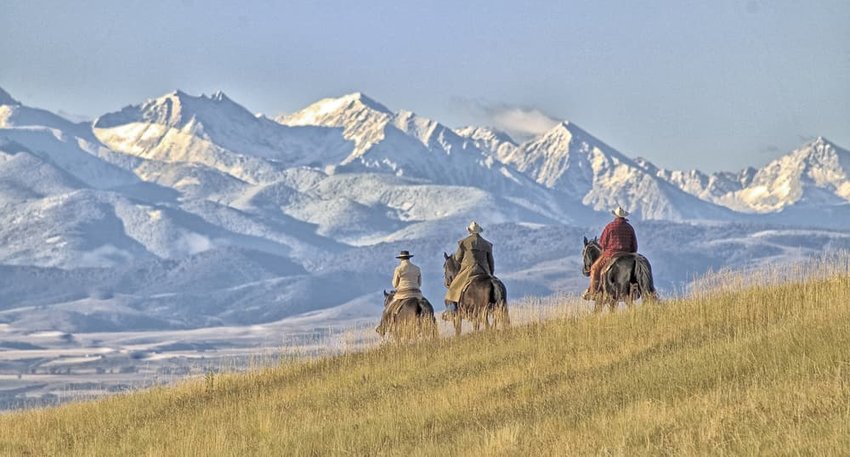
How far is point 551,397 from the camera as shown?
17312 millimetres

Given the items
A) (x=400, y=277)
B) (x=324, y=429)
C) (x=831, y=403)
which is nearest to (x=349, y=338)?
(x=400, y=277)

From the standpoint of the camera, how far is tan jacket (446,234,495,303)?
29234 millimetres

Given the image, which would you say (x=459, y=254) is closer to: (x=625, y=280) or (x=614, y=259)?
(x=614, y=259)

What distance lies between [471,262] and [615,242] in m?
2.98

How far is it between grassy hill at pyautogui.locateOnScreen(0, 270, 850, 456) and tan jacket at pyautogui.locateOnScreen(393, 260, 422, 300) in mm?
3852

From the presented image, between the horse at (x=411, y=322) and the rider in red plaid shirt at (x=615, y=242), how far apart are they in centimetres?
285

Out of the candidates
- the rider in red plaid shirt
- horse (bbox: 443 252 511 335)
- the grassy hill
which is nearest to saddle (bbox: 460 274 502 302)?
horse (bbox: 443 252 511 335)

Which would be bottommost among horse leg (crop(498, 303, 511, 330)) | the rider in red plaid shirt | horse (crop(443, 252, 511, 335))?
horse leg (crop(498, 303, 511, 330))

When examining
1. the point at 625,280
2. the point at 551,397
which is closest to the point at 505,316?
the point at 625,280

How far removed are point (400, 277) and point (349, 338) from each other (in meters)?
3.26

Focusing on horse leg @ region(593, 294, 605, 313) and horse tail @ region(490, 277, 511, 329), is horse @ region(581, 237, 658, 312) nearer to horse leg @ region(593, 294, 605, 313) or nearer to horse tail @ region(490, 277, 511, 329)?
horse leg @ region(593, 294, 605, 313)

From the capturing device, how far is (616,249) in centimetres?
2778

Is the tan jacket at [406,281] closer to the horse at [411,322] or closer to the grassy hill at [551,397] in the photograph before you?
the horse at [411,322]

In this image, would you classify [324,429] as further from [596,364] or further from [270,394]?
[270,394]
